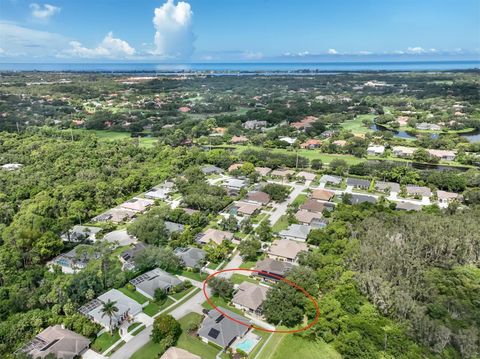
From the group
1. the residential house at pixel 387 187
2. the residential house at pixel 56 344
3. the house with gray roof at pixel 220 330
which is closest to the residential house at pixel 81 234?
the residential house at pixel 56 344

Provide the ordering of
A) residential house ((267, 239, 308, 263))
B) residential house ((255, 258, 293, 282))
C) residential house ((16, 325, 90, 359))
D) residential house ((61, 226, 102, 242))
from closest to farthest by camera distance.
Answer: residential house ((16, 325, 90, 359))
residential house ((255, 258, 293, 282))
residential house ((267, 239, 308, 263))
residential house ((61, 226, 102, 242))

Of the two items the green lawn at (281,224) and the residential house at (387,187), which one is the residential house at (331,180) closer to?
the residential house at (387,187)

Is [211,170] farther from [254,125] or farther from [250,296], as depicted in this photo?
[254,125]

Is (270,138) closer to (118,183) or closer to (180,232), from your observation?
(118,183)

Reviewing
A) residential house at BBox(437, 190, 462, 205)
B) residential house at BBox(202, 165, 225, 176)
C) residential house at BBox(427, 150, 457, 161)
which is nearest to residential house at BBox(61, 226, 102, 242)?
residential house at BBox(202, 165, 225, 176)

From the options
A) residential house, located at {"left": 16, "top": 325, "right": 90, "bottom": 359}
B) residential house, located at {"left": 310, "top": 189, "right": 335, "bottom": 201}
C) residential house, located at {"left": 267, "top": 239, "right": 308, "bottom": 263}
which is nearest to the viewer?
residential house, located at {"left": 16, "top": 325, "right": 90, "bottom": 359}

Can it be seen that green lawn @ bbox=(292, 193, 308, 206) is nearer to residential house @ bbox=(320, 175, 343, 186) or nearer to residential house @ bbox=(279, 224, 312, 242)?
residential house @ bbox=(320, 175, 343, 186)

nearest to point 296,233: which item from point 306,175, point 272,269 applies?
point 272,269
